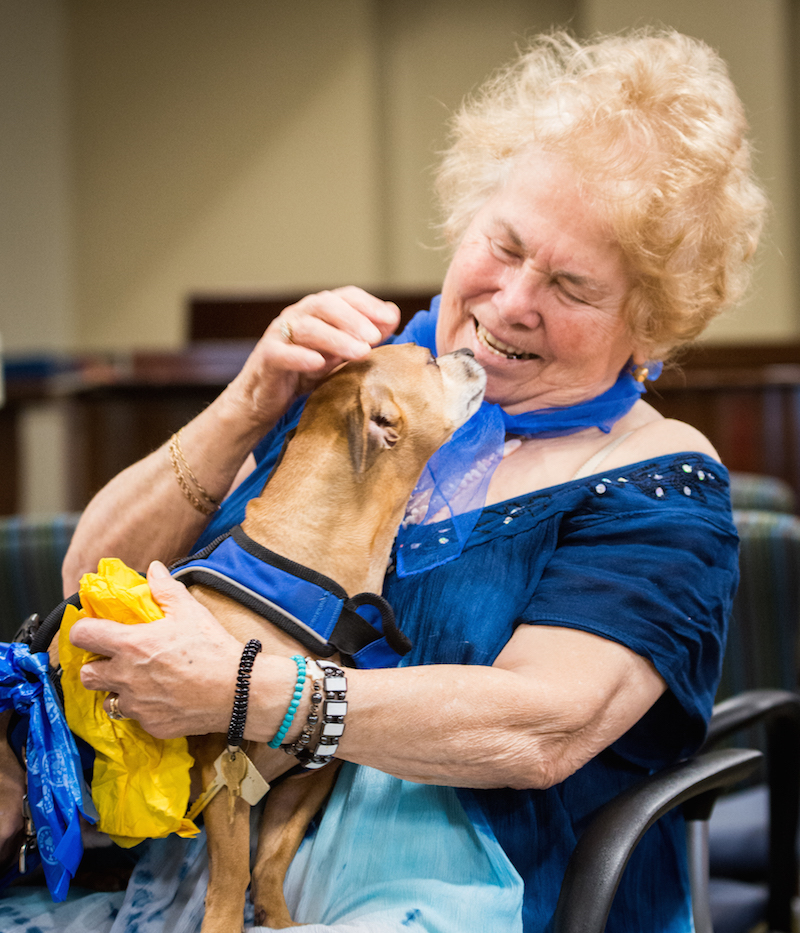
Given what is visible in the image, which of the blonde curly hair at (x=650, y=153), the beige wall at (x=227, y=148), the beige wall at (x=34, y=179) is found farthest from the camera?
the beige wall at (x=227, y=148)

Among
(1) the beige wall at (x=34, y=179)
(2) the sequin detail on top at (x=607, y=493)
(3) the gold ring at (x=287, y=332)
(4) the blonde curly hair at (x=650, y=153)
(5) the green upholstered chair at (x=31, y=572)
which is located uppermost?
(1) the beige wall at (x=34, y=179)

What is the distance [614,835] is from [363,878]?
0.28 meters

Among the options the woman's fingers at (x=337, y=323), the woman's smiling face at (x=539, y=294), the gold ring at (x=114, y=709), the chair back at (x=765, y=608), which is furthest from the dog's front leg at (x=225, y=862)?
the chair back at (x=765, y=608)

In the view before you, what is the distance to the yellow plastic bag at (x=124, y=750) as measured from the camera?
0.92 meters

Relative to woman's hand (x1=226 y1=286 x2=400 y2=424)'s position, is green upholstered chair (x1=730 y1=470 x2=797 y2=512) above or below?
below

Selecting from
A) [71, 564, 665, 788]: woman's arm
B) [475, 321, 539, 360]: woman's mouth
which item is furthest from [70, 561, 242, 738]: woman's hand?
[475, 321, 539, 360]: woman's mouth

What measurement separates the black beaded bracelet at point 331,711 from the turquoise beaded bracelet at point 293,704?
20mm

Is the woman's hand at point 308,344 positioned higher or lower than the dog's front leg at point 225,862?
higher

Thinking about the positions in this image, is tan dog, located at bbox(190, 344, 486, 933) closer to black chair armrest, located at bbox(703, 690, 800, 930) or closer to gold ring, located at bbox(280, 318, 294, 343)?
gold ring, located at bbox(280, 318, 294, 343)

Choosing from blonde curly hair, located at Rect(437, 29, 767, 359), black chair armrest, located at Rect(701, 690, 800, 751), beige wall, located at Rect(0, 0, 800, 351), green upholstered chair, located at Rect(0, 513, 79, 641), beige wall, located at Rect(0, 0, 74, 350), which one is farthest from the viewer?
beige wall, located at Rect(0, 0, 800, 351)

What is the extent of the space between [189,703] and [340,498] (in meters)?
0.28

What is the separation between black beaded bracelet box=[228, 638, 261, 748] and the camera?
89 cm

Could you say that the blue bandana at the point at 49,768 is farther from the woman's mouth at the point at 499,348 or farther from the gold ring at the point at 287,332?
the woman's mouth at the point at 499,348

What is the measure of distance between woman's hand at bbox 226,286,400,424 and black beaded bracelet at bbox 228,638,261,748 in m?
0.34
